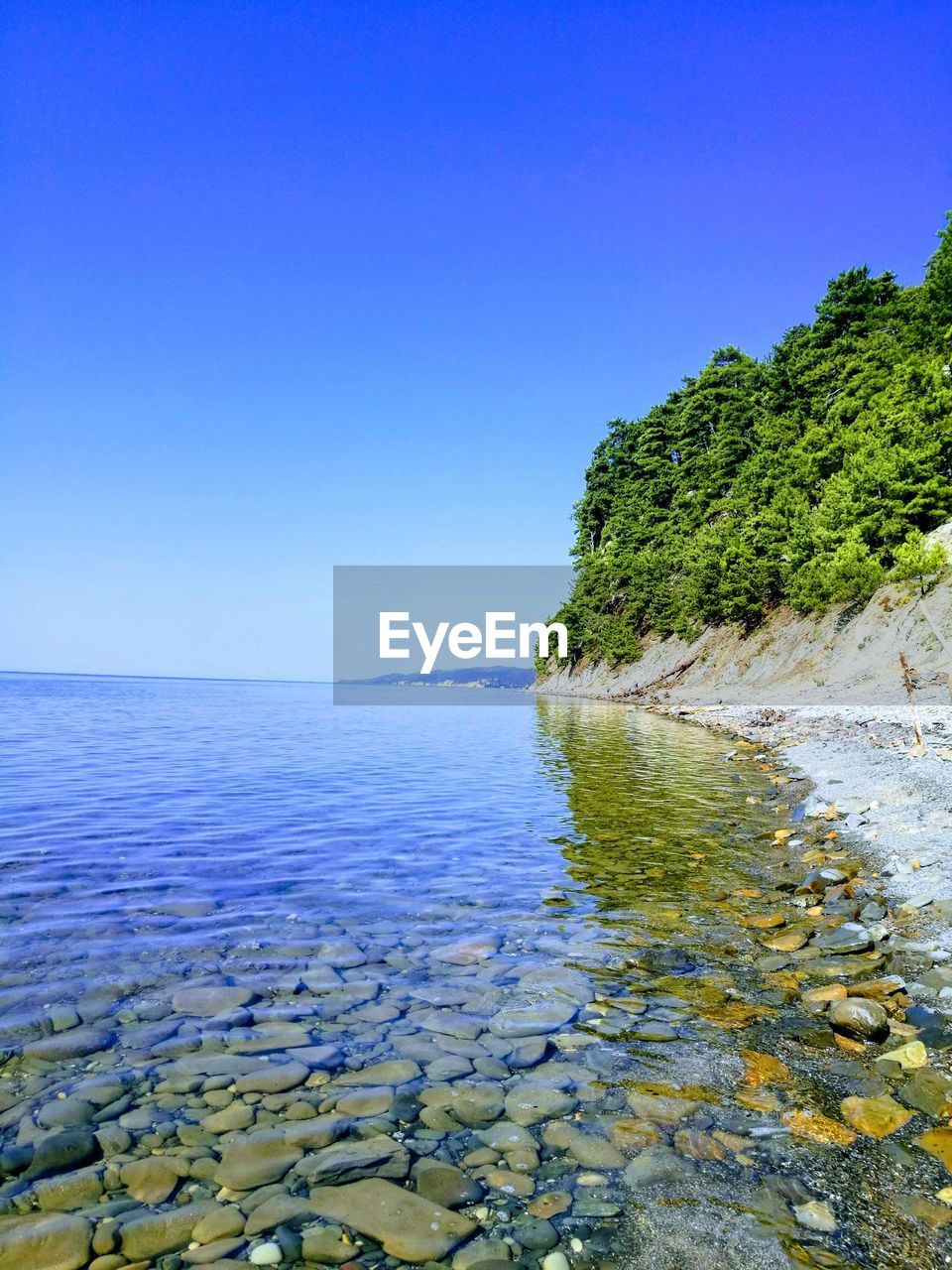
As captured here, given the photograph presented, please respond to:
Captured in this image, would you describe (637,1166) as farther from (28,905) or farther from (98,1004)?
(28,905)

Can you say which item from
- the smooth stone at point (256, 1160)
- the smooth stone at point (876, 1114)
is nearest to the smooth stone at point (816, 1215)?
the smooth stone at point (876, 1114)

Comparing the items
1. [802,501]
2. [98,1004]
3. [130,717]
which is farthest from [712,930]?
[802,501]

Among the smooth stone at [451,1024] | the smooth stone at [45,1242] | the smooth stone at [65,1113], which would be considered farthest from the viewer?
the smooth stone at [451,1024]

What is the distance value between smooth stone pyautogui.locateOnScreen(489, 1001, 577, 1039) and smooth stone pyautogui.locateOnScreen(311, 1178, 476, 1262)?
187 centimetres

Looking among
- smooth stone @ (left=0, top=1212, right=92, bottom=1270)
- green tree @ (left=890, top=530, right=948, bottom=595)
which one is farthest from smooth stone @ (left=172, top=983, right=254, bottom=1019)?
green tree @ (left=890, top=530, right=948, bottom=595)

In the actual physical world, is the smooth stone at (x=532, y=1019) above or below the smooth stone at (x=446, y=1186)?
below

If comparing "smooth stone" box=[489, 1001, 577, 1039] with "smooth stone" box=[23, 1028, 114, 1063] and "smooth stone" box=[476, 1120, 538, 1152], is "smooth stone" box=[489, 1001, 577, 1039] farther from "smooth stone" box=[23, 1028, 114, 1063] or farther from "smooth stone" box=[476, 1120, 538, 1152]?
"smooth stone" box=[23, 1028, 114, 1063]

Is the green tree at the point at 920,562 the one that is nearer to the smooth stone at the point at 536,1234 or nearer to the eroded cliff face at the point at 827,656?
the eroded cliff face at the point at 827,656

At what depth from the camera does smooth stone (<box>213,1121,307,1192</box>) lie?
3.59 metres

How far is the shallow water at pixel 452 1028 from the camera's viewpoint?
11.1 feet

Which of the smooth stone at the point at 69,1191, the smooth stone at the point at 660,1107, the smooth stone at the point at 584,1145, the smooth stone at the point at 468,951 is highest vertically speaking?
the smooth stone at the point at 69,1191

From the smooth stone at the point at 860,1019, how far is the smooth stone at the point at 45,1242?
4.98 meters

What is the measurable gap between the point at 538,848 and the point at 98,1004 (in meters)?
6.98

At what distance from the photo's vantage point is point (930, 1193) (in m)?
3.41
